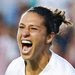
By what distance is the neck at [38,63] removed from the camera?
1.26 metres

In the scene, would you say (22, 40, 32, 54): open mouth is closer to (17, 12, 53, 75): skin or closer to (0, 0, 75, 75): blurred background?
(17, 12, 53, 75): skin

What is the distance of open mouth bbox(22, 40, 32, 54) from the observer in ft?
3.85

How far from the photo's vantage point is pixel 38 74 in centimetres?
126

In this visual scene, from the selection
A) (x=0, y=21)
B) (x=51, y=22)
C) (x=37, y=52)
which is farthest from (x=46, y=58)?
(x=0, y=21)

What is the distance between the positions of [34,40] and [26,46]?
48 millimetres

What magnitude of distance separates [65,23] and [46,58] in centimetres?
18

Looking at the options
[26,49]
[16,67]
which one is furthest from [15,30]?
[26,49]

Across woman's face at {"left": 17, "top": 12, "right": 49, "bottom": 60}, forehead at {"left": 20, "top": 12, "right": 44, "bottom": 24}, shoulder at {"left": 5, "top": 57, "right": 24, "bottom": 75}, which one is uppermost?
forehead at {"left": 20, "top": 12, "right": 44, "bottom": 24}

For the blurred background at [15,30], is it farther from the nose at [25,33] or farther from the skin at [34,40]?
the nose at [25,33]

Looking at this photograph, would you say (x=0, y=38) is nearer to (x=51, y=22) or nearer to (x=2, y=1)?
(x=2, y=1)

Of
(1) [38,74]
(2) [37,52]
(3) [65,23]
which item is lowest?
(1) [38,74]

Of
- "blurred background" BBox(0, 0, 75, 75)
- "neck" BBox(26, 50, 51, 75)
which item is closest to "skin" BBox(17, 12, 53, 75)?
"neck" BBox(26, 50, 51, 75)

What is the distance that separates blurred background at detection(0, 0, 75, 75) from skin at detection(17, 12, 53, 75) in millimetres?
617

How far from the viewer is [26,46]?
3.97 ft
